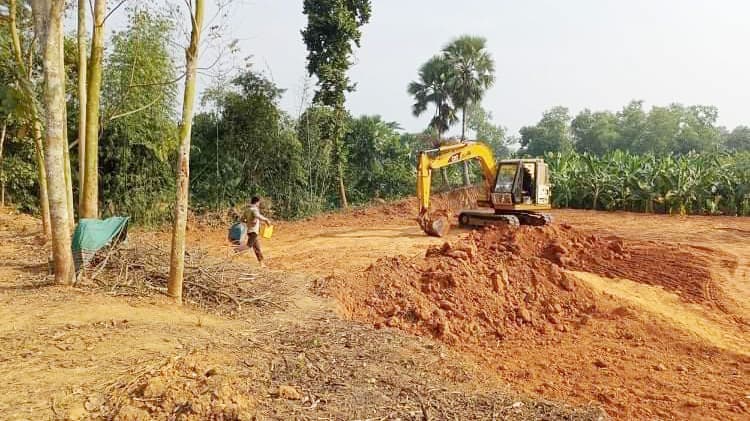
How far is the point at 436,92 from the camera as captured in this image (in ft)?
81.2

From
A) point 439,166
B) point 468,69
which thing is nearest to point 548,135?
point 468,69

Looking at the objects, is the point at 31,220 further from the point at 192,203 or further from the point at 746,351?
the point at 746,351

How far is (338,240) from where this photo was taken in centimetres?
1464

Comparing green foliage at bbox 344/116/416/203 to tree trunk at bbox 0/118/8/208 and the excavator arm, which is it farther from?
tree trunk at bbox 0/118/8/208

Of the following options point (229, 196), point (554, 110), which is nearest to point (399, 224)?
point (229, 196)

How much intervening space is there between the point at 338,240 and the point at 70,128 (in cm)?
881

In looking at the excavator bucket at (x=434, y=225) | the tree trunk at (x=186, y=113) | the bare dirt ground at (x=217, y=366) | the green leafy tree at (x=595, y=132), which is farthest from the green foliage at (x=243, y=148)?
the green leafy tree at (x=595, y=132)

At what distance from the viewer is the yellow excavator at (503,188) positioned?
14430 millimetres

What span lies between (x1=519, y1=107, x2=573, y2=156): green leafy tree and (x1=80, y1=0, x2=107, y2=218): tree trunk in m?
40.9

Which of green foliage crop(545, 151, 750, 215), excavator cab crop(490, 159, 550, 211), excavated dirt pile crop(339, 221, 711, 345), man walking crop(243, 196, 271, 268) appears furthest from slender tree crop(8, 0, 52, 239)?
green foliage crop(545, 151, 750, 215)

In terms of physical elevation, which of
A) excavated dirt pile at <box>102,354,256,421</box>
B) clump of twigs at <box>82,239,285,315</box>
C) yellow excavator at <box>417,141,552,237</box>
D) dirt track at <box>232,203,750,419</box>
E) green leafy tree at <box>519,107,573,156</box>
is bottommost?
dirt track at <box>232,203,750,419</box>

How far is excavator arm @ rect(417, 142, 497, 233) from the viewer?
46.5ft

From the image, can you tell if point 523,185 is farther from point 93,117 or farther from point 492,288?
point 93,117

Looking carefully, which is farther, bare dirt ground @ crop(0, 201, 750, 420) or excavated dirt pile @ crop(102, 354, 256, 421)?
bare dirt ground @ crop(0, 201, 750, 420)
